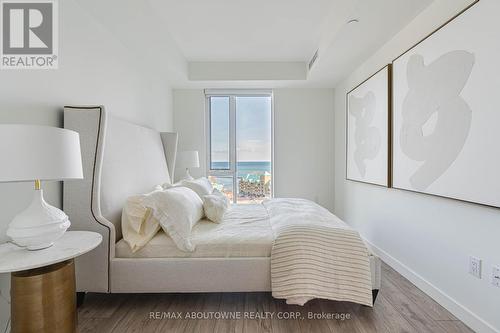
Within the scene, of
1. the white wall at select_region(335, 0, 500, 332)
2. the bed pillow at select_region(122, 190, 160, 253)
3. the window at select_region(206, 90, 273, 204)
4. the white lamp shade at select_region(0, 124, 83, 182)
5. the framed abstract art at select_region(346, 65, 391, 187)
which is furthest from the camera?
the window at select_region(206, 90, 273, 204)

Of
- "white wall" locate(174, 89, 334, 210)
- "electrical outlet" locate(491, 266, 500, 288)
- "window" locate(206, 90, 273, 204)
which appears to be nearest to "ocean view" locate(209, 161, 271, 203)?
"window" locate(206, 90, 273, 204)

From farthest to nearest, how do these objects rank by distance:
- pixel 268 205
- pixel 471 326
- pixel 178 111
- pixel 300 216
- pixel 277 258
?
pixel 178 111 → pixel 268 205 → pixel 300 216 → pixel 277 258 → pixel 471 326

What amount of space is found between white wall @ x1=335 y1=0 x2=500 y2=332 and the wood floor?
0.55 ft

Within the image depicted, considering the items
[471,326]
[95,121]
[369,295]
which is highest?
[95,121]

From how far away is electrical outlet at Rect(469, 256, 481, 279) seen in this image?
1647 mm

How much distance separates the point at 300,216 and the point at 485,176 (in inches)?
49.6

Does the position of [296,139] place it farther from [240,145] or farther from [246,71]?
[246,71]

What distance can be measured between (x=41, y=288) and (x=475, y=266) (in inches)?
100

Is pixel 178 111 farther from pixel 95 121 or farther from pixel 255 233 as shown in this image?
pixel 255 233

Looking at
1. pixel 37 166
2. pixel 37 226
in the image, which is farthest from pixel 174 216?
pixel 37 166

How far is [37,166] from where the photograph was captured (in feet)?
3.54

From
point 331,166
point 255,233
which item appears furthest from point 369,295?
point 331,166

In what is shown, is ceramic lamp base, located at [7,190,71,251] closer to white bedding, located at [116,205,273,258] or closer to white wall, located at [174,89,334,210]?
white bedding, located at [116,205,273,258]

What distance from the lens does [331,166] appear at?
4.50 meters
